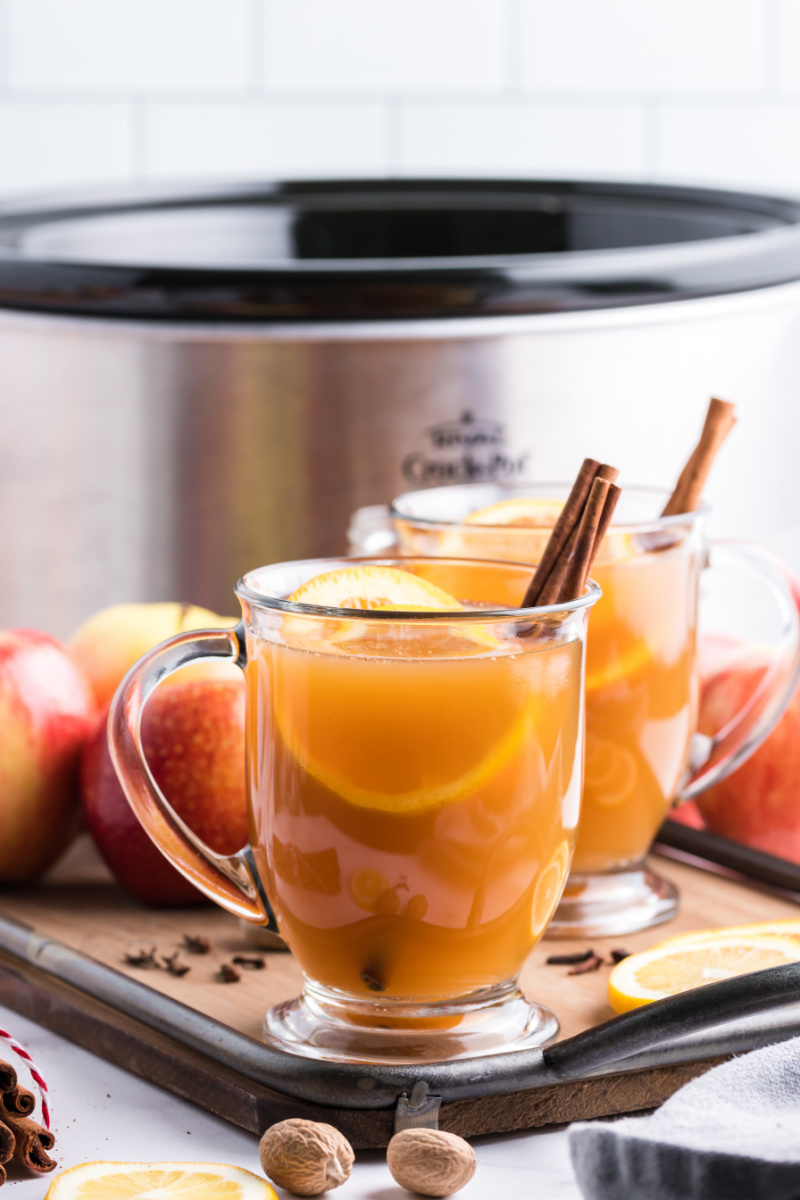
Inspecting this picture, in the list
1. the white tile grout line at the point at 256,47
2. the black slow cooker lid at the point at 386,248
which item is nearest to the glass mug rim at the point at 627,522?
the black slow cooker lid at the point at 386,248

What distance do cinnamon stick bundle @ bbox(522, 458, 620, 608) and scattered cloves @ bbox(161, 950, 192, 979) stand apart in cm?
21

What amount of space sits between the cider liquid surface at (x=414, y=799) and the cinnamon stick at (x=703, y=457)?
0.16 m

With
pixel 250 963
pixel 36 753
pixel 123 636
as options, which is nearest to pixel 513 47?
pixel 123 636

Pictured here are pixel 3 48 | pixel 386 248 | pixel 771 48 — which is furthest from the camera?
pixel 771 48

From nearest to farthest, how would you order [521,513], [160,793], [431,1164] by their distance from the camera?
[431,1164] < [160,793] < [521,513]

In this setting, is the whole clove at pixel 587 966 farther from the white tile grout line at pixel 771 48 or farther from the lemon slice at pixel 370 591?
the white tile grout line at pixel 771 48

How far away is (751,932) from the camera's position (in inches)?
25.1

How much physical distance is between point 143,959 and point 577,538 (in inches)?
10.3

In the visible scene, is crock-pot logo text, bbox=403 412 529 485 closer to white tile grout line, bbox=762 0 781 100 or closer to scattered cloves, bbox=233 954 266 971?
scattered cloves, bbox=233 954 266 971

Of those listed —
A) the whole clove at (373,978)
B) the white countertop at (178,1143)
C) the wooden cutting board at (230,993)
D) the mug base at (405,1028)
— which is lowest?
the white countertop at (178,1143)

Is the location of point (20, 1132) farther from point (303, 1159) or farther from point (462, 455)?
point (462, 455)

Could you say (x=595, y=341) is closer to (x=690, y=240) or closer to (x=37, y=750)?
(x=690, y=240)

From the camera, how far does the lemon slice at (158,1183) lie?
0.47m

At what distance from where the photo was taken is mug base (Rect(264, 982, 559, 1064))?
1.82ft
